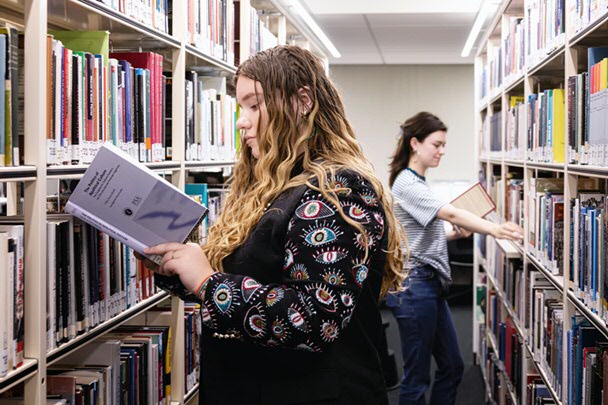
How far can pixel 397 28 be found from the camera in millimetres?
6707

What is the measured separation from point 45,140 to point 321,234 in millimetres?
609

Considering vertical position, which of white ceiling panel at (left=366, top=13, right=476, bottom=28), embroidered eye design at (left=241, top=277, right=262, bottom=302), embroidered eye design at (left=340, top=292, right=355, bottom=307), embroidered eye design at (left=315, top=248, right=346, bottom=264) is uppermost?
white ceiling panel at (left=366, top=13, right=476, bottom=28)

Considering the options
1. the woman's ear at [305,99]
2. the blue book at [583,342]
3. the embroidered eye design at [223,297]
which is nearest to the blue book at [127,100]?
the woman's ear at [305,99]

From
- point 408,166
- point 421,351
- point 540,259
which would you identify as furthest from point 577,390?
point 408,166

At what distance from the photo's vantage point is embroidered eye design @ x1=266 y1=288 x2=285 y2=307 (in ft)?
4.66

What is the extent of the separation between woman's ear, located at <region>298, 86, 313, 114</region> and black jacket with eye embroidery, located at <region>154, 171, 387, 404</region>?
18 cm

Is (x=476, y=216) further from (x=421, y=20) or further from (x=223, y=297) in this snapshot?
(x=421, y=20)

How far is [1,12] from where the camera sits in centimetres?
189

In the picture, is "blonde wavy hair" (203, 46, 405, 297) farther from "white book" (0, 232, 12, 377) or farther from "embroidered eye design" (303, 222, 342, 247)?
"white book" (0, 232, 12, 377)

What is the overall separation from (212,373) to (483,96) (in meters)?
4.71

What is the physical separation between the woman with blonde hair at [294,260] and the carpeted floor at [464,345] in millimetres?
3337

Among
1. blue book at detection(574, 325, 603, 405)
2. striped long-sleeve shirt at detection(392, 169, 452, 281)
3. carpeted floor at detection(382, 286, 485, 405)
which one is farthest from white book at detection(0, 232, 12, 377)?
carpeted floor at detection(382, 286, 485, 405)

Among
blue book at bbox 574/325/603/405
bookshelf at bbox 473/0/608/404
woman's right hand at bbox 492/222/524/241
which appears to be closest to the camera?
bookshelf at bbox 473/0/608/404

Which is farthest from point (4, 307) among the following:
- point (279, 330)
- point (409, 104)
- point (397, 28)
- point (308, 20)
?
point (409, 104)
